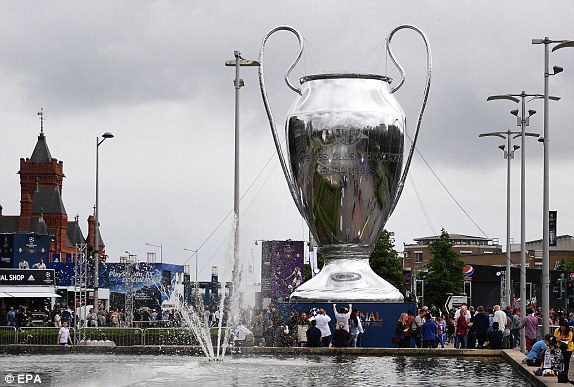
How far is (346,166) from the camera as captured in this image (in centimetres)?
3794

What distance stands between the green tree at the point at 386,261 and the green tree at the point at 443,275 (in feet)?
33.3

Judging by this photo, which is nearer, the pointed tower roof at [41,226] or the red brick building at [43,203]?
the pointed tower roof at [41,226]

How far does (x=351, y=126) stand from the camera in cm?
3756

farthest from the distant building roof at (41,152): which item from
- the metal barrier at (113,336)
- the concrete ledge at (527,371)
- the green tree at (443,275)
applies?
the concrete ledge at (527,371)

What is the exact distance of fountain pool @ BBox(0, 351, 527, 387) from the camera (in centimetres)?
2302

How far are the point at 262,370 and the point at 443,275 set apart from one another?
7736cm

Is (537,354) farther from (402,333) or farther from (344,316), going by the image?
(344,316)

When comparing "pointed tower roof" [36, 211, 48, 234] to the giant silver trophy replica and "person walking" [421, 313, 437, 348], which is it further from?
"person walking" [421, 313, 437, 348]

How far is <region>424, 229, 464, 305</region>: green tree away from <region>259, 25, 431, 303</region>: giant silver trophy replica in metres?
63.3

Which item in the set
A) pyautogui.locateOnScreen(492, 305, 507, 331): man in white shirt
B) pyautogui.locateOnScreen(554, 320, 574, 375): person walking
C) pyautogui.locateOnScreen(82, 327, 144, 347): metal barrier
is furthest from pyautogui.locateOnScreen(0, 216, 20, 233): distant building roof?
pyautogui.locateOnScreen(554, 320, 574, 375): person walking

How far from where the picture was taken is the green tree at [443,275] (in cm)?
10162

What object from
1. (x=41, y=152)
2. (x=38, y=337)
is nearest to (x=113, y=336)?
(x=38, y=337)

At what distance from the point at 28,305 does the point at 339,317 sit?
38783 millimetres

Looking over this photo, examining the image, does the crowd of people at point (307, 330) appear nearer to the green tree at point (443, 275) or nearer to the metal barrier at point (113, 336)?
the metal barrier at point (113, 336)
